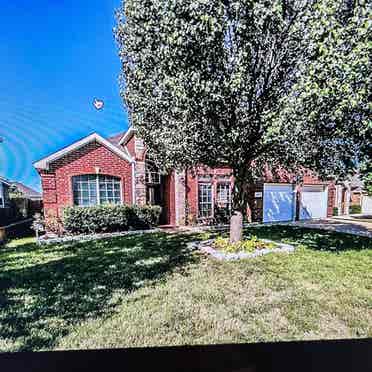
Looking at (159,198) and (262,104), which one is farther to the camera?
(159,198)

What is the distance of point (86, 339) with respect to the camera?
1352mm

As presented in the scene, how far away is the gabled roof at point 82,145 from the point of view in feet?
15.9

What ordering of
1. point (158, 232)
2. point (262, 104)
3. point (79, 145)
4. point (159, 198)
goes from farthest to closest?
point (159, 198) → point (158, 232) → point (79, 145) → point (262, 104)

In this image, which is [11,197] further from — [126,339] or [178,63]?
[178,63]

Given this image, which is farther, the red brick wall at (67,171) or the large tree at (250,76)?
the red brick wall at (67,171)

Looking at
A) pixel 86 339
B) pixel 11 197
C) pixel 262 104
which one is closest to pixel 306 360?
pixel 86 339

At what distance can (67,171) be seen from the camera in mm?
5168

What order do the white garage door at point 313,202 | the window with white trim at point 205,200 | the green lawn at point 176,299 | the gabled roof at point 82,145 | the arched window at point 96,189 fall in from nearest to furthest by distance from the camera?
the green lawn at point 176,299 < the gabled roof at point 82,145 < the arched window at point 96,189 < the window with white trim at point 205,200 < the white garage door at point 313,202

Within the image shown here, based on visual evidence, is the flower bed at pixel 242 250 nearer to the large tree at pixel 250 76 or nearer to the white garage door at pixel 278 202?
the large tree at pixel 250 76

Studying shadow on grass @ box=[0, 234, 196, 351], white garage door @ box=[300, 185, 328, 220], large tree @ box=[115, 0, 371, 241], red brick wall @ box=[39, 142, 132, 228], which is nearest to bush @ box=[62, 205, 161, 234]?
red brick wall @ box=[39, 142, 132, 228]

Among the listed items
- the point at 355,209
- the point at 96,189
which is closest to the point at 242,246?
the point at 96,189

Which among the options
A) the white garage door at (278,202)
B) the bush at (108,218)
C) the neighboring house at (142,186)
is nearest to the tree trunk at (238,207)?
the neighboring house at (142,186)

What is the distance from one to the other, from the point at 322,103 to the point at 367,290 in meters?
1.82

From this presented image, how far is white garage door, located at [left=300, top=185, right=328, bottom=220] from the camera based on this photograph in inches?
324
